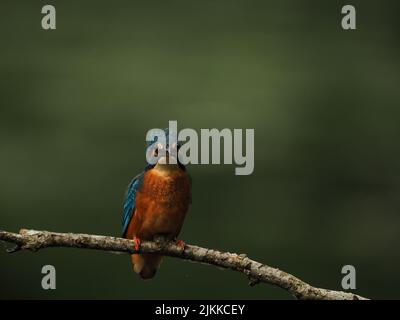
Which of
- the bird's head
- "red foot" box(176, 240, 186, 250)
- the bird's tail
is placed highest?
the bird's head

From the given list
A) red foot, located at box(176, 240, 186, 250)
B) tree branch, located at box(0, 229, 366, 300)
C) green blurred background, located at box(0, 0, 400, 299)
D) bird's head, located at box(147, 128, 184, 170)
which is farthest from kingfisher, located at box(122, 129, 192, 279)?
green blurred background, located at box(0, 0, 400, 299)

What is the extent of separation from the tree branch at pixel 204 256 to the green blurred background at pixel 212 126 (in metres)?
5.39

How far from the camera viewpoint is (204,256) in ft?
11.9

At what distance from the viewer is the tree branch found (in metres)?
3.38

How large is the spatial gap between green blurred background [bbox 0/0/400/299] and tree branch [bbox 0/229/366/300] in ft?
17.7

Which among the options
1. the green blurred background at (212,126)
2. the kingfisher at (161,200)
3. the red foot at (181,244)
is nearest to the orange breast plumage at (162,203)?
the kingfisher at (161,200)

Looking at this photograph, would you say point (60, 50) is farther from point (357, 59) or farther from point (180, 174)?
point (180, 174)

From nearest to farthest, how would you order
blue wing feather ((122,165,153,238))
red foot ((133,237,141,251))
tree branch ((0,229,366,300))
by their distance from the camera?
1. tree branch ((0,229,366,300))
2. red foot ((133,237,141,251))
3. blue wing feather ((122,165,153,238))

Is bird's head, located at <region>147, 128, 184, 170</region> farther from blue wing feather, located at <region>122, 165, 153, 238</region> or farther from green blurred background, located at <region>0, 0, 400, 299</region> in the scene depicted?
green blurred background, located at <region>0, 0, 400, 299</region>

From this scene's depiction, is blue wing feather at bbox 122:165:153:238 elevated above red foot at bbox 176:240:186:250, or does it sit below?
above

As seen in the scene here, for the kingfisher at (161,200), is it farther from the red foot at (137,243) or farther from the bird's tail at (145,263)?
the bird's tail at (145,263)

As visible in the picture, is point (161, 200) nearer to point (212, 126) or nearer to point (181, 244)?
point (181, 244)

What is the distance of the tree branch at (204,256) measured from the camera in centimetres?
338

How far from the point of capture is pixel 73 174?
34.0 ft
